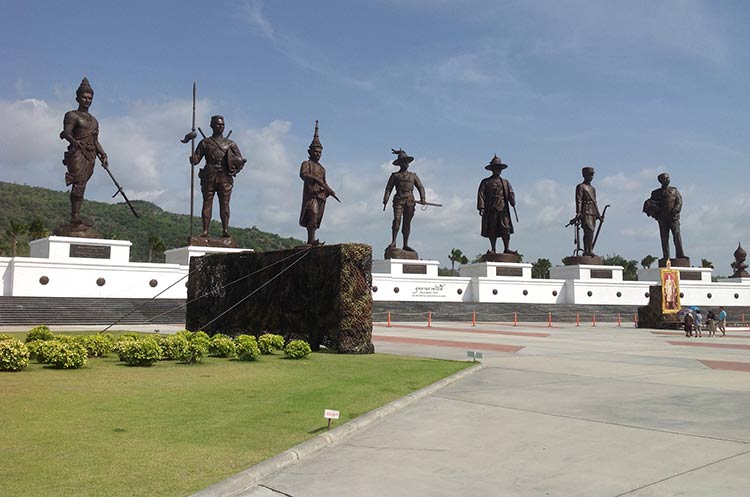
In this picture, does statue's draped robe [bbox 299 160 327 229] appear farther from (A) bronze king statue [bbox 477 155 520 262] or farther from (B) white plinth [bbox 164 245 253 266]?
(A) bronze king statue [bbox 477 155 520 262]

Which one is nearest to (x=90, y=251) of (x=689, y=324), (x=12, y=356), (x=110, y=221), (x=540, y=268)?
(x=12, y=356)

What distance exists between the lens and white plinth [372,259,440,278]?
34.9 metres

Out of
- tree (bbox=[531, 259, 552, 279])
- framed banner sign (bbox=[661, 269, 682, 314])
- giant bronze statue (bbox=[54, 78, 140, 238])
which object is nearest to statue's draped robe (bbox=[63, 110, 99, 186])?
giant bronze statue (bbox=[54, 78, 140, 238])

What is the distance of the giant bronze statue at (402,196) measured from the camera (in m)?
35.0

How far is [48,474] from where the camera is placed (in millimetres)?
4625

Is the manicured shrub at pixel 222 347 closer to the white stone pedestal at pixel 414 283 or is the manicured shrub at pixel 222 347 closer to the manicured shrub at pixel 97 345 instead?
the manicured shrub at pixel 97 345

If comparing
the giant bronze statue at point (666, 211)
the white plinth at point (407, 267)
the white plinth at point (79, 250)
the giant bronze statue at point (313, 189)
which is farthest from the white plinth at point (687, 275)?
the white plinth at point (79, 250)

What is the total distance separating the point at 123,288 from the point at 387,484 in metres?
25.1

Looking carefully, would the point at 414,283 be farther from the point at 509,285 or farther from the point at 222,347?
the point at 222,347

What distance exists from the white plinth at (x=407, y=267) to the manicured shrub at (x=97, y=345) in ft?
75.4

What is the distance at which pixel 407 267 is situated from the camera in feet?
117

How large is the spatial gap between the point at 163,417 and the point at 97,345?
242 inches

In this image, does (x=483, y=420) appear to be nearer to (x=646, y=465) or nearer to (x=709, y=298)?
(x=646, y=465)

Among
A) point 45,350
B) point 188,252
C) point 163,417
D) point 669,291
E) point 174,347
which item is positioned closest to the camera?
point 163,417
